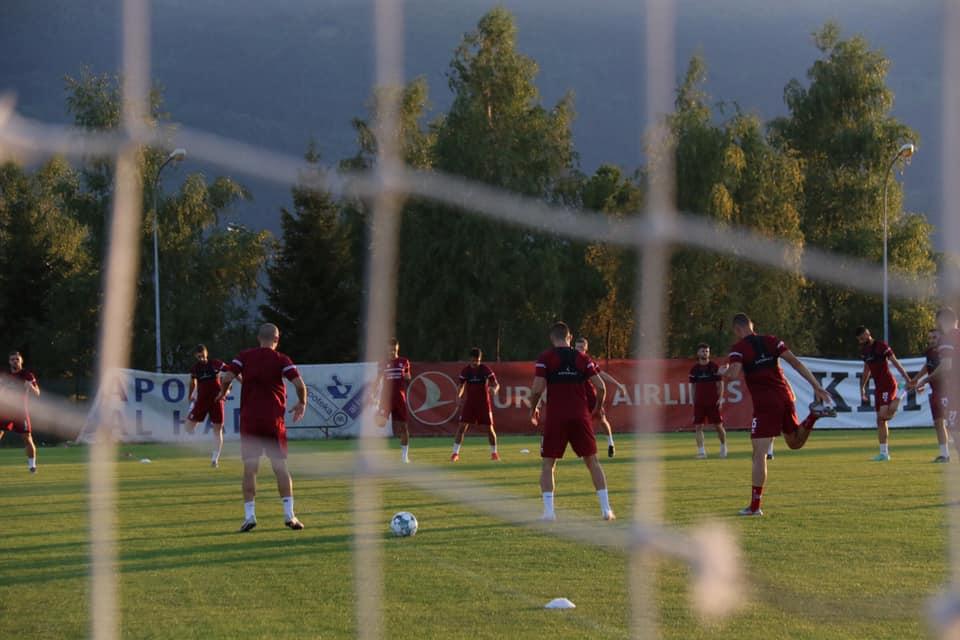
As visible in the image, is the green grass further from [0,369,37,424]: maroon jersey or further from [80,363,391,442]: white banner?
[80,363,391,442]: white banner

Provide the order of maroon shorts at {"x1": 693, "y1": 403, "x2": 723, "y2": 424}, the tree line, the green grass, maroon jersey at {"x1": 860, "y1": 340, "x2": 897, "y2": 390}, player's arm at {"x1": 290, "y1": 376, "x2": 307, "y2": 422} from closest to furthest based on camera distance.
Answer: the green grass, player's arm at {"x1": 290, "y1": 376, "x2": 307, "y2": 422}, maroon jersey at {"x1": 860, "y1": 340, "x2": 897, "y2": 390}, maroon shorts at {"x1": 693, "y1": 403, "x2": 723, "y2": 424}, the tree line

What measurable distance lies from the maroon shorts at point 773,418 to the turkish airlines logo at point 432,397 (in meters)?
18.9

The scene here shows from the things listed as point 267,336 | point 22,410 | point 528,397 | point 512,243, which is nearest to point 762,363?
point 267,336

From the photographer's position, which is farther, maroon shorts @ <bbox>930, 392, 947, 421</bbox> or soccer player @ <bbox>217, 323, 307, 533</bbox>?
maroon shorts @ <bbox>930, 392, 947, 421</bbox>

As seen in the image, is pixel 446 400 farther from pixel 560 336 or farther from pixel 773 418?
pixel 560 336

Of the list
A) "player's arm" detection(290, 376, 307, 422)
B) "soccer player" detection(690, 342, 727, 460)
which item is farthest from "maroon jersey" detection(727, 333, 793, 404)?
"soccer player" detection(690, 342, 727, 460)

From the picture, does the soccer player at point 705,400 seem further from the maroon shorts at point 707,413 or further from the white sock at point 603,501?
the white sock at point 603,501

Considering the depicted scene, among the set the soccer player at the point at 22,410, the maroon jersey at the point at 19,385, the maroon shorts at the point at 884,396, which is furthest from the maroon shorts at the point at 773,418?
the maroon jersey at the point at 19,385

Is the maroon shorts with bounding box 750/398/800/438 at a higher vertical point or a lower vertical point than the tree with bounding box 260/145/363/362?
lower

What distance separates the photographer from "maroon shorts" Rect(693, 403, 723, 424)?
20.5 m

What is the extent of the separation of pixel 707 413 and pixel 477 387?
13.1ft

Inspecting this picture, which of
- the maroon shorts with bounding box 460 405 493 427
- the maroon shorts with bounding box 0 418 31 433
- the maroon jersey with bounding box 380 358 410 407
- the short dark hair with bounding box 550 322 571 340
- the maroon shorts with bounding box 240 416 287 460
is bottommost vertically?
the maroon shorts with bounding box 0 418 31 433

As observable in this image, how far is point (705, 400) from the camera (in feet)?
68.0

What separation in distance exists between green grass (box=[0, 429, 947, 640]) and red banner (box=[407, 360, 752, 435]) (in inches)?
567
